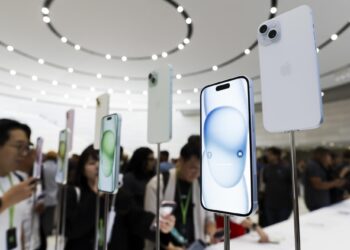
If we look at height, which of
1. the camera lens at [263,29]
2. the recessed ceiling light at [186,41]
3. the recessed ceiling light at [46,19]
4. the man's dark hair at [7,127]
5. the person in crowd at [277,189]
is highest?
the recessed ceiling light at [46,19]

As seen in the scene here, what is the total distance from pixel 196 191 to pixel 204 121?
1.14 meters

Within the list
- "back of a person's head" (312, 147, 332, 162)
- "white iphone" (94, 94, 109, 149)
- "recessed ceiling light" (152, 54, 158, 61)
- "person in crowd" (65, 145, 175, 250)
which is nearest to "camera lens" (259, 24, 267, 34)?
"white iphone" (94, 94, 109, 149)

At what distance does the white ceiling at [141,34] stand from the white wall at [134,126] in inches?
50.0

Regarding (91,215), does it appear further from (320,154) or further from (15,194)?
(320,154)

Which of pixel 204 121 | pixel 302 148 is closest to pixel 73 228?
pixel 204 121

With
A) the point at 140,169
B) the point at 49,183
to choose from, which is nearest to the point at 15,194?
the point at 140,169

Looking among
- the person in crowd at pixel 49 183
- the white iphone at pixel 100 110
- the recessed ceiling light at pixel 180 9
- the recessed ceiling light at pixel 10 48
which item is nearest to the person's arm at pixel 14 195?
the white iphone at pixel 100 110

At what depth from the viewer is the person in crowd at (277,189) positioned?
13.2ft

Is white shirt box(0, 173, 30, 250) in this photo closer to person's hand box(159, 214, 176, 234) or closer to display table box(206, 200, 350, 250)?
person's hand box(159, 214, 176, 234)

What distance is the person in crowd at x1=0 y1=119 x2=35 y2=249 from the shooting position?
4.68ft

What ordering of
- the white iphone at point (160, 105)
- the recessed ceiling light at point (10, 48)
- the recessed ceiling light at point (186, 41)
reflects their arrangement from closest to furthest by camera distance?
1. the white iphone at point (160, 105)
2. the recessed ceiling light at point (186, 41)
3. the recessed ceiling light at point (10, 48)

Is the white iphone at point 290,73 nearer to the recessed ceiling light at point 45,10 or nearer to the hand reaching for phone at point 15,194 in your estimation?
the hand reaching for phone at point 15,194

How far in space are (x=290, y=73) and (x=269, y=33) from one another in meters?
0.12

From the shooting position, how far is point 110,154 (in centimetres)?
106
